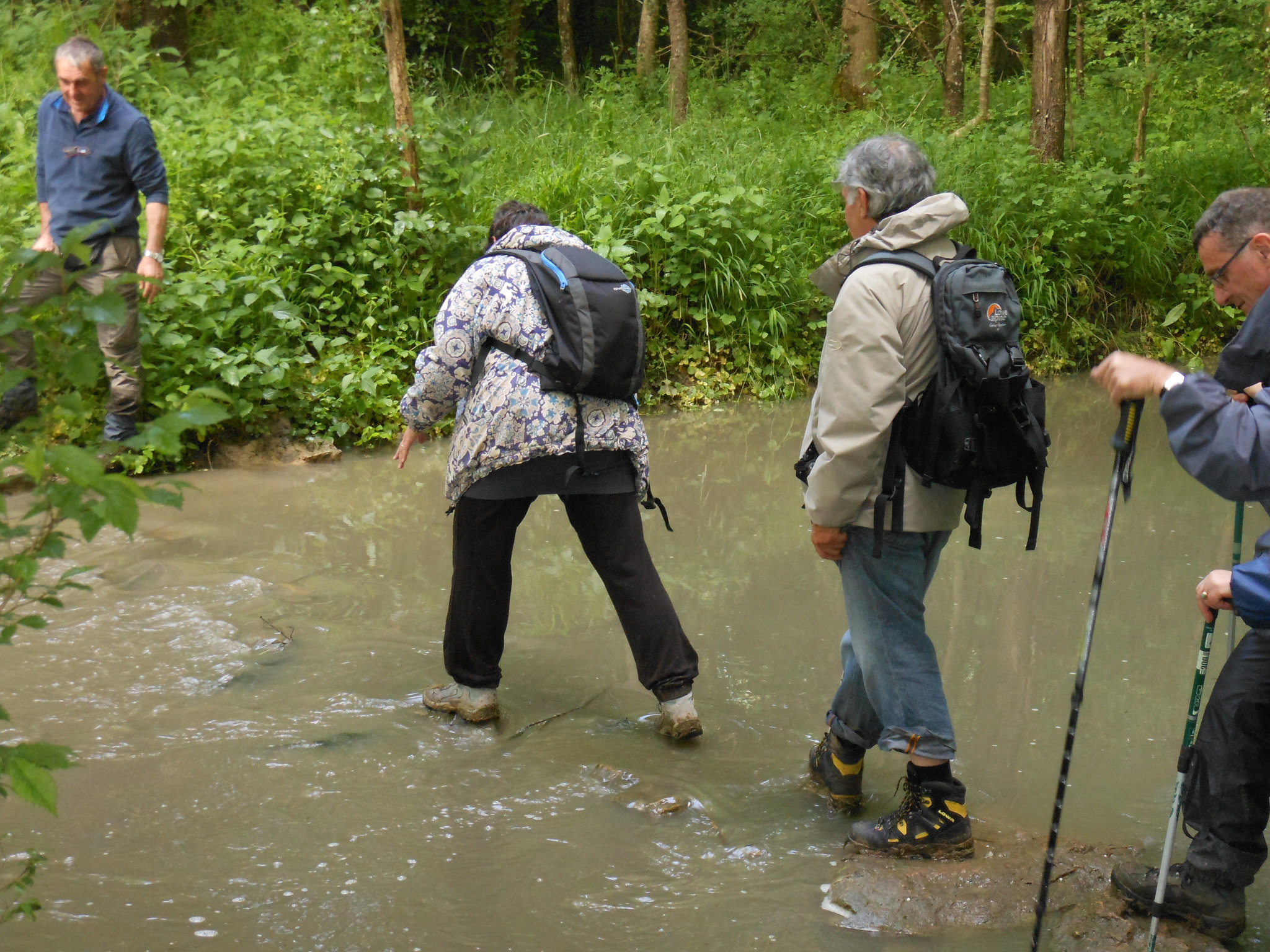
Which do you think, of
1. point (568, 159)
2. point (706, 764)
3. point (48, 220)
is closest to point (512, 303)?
point (706, 764)

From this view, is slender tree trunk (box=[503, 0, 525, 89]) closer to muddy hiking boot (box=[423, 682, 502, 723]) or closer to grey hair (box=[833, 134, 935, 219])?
muddy hiking boot (box=[423, 682, 502, 723])

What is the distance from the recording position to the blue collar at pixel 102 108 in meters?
6.55

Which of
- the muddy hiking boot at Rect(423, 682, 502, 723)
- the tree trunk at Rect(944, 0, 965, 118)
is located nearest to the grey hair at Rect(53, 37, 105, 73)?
the muddy hiking boot at Rect(423, 682, 502, 723)

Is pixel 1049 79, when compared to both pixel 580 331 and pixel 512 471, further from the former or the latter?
pixel 512 471

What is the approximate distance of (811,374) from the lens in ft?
31.8

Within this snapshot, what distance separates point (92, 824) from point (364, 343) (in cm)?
522

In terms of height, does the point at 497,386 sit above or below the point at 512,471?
above

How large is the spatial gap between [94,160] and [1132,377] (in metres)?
5.94

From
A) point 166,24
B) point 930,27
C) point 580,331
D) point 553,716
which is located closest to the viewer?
point 580,331

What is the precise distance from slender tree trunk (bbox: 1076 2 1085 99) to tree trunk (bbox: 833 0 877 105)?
274 centimetres

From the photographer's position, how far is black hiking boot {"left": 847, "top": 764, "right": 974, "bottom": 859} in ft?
11.2

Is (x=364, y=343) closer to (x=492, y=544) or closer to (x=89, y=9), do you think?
(x=492, y=544)

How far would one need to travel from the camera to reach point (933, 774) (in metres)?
3.47

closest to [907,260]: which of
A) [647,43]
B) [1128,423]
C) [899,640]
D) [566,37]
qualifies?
[1128,423]
